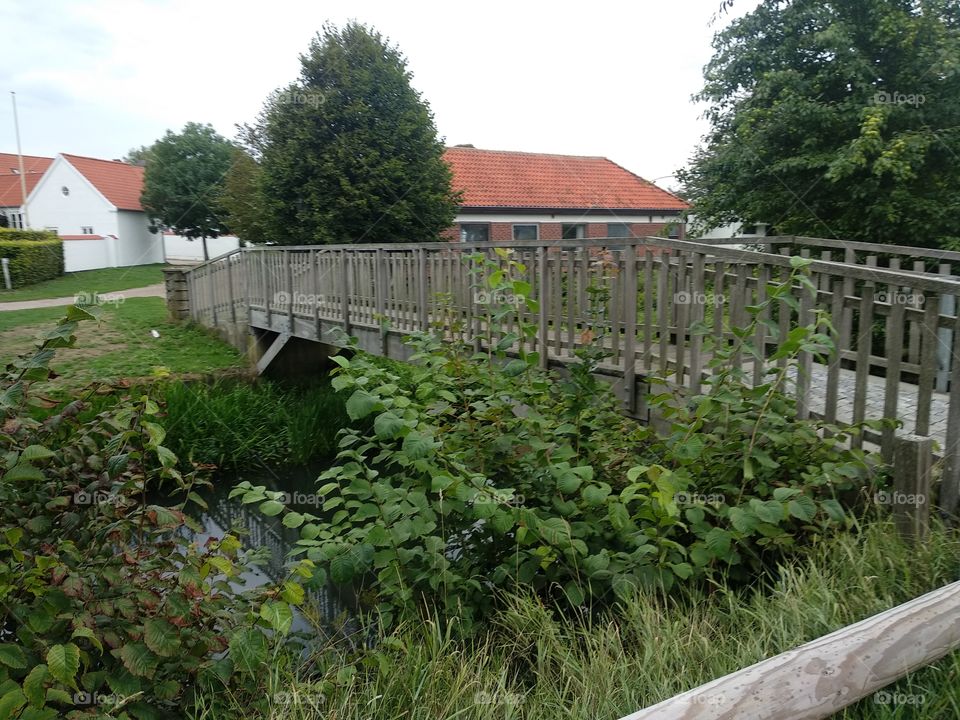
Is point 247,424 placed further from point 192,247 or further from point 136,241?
point 192,247

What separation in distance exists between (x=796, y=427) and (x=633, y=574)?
4.34 ft

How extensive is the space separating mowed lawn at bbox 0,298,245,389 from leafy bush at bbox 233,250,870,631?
331 inches

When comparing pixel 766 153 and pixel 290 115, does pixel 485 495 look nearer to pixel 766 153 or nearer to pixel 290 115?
pixel 766 153

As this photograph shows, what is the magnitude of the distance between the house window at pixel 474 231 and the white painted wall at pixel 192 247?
67.4 ft

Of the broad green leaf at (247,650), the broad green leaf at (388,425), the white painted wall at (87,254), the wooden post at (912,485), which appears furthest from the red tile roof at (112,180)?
the wooden post at (912,485)

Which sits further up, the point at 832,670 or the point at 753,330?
the point at 753,330

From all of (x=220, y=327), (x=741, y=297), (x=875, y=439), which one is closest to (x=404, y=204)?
(x=220, y=327)

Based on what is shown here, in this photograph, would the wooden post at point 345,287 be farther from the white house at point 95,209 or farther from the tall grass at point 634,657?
the white house at point 95,209

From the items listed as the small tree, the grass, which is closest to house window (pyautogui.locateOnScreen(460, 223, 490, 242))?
the small tree

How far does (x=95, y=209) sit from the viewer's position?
35625mm

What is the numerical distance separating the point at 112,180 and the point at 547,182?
2481cm

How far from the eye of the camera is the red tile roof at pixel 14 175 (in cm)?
3875

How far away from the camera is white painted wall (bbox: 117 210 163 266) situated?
34656mm

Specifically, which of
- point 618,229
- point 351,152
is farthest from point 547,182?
point 351,152
